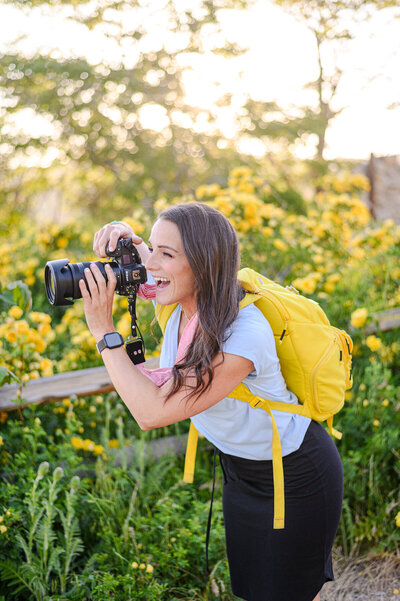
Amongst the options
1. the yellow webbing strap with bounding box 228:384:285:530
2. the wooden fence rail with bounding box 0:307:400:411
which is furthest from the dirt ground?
the wooden fence rail with bounding box 0:307:400:411

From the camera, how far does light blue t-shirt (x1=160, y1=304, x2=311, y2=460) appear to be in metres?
1.21

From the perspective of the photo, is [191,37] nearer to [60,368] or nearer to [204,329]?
[60,368]

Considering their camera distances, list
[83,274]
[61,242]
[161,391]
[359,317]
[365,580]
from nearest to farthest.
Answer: [161,391] → [83,274] → [365,580] → [359,317] → [61,242]

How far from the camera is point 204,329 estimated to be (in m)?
1.19

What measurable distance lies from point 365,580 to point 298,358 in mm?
1348

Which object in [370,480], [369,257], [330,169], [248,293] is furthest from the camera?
[330,169]

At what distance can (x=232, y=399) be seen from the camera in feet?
4.35

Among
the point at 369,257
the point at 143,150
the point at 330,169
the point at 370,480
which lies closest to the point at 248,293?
the point at 370,480

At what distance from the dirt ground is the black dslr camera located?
145 cm

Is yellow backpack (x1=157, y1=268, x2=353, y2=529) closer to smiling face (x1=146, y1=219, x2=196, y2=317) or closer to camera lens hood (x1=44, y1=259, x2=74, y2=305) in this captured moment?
smiling face (x1=146, y1=219, x2=196, y2=317)

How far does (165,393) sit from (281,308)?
371mm

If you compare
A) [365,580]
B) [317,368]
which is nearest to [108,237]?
[317,368]

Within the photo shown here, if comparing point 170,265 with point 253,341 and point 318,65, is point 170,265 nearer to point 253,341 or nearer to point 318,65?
point 253,341

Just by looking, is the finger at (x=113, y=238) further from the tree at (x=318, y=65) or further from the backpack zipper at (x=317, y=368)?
the tree at (x=318, y=65)
